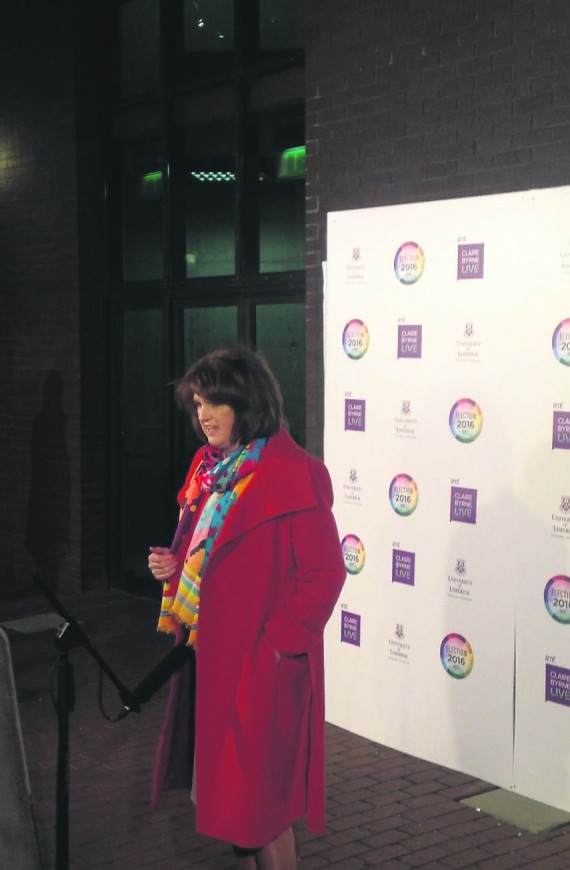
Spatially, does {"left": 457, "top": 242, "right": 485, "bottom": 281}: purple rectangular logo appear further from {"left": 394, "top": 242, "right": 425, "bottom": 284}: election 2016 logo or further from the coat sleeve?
the coat sleeve

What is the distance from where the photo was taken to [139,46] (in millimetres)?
9258

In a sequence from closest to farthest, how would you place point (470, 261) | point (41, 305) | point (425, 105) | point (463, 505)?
point (470, 261)
point (463, 505)
point (425, 105)
point (41, 305)

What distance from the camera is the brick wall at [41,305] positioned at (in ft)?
30.9

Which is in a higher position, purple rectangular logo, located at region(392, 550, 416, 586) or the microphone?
the microphone

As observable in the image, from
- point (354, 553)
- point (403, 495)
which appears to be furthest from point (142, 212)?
point (403, 495)

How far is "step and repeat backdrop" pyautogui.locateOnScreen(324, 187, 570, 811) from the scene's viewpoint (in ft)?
17.1

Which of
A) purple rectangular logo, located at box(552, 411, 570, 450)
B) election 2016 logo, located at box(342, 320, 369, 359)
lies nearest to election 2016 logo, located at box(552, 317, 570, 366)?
purple rectangular logo, located at box(552, 411, 570, 450)

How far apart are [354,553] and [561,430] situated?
5.00 feet

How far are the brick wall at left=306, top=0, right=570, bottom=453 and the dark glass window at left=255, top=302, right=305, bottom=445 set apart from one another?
932mm

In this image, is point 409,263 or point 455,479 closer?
point 455,479

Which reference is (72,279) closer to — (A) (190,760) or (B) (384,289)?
(B) (384,289)

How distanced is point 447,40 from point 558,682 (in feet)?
10.5

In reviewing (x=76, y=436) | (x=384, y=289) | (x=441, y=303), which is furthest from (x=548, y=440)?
(x=76, y=436)

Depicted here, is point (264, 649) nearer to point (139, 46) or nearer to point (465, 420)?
point (465, 420)
